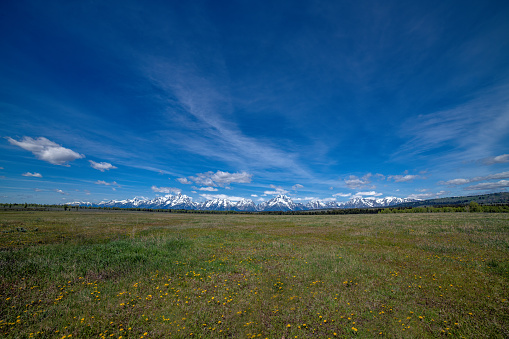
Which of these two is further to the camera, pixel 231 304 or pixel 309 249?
pixel 309 249

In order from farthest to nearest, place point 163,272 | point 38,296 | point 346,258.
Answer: point 346,258 → point 163,272 → point 38,296

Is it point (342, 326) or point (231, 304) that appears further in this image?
point (231, 304)

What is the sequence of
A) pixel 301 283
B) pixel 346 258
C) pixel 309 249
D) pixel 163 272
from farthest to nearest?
pixel 309 249 → pixel 346 258 → pixel 163 272 → pixel 301 283

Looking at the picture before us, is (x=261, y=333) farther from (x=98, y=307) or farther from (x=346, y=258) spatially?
(x=346, y=258)

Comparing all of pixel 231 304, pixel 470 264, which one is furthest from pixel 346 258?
pixel 231 304

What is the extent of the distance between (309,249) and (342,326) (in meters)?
11.3

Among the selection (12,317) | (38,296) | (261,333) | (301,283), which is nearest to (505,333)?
(301,283)

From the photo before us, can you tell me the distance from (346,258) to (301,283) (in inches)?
245

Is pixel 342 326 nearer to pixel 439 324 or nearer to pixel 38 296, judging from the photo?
pixel 439 324

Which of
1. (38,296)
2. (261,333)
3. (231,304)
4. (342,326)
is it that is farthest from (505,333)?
(38,296)

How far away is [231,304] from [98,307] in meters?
5.46

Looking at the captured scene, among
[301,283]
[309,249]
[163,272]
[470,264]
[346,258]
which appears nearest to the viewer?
[301,283]

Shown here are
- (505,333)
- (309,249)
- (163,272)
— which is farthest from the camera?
(309,249)

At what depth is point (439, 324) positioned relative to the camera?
717 centimetres
